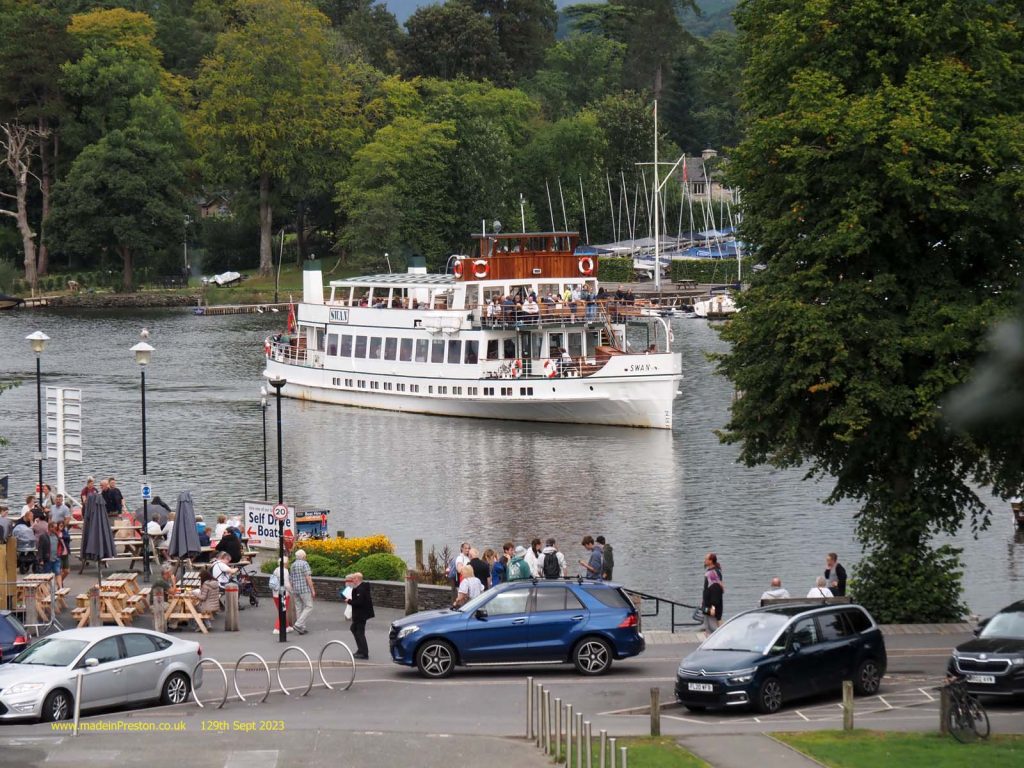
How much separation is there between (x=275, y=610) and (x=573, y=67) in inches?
6088

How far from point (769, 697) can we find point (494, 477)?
1481 inches

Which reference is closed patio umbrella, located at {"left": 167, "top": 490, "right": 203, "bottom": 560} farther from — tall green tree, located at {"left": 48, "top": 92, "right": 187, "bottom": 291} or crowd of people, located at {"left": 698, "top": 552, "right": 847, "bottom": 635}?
tall green tree, located at {"left": 48, "top": 92, "right": 187, "bottom": 291}

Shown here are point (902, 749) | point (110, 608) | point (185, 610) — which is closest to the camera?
point (902, 749)

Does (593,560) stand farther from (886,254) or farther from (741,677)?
(741,677)

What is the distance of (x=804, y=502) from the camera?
54500 mm

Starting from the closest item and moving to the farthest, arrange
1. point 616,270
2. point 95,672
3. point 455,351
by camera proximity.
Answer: point 95,672
point 455,351
point 616,270

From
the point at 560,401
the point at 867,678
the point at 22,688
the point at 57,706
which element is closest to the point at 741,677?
the point at 867,678

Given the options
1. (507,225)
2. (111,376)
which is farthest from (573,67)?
(111,376)

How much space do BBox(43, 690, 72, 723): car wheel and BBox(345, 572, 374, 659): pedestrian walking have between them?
607 centimetres

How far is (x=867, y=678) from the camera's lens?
25.4m

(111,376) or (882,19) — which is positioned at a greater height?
(882,19)

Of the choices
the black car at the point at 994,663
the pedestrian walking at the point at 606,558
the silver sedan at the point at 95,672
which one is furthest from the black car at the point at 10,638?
the black car at the point at 994,663

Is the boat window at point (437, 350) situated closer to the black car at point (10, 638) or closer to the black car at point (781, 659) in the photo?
the black car at point (10, 638)

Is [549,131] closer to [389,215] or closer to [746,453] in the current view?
[389,215]
